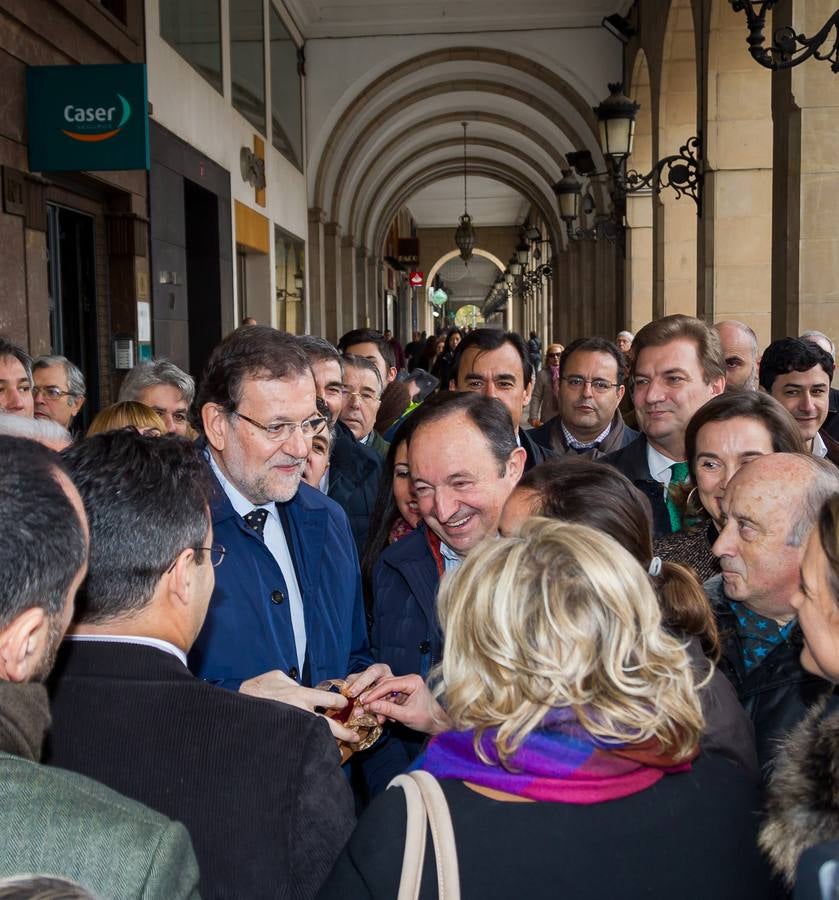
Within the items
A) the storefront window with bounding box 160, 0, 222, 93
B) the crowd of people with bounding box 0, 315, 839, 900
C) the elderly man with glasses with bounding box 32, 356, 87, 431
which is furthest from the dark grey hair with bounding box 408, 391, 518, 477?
the storefront window with bounding box 160, 0, 222, 93

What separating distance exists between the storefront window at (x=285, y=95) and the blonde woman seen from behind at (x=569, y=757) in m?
15.3

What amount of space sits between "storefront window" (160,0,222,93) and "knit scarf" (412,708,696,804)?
32.5ft

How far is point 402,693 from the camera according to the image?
8.25 feet

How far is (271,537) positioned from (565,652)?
1521 millimetres

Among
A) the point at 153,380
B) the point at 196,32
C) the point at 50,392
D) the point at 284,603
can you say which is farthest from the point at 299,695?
the point at 196,32

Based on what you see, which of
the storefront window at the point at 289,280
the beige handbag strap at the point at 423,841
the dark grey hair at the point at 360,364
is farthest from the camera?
the storefront window at the point at 289,280

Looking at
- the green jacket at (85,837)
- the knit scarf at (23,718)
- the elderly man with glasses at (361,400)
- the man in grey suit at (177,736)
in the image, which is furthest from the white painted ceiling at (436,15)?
the green jacket at (85,837)

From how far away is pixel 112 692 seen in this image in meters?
1.79

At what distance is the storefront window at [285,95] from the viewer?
16.0 m

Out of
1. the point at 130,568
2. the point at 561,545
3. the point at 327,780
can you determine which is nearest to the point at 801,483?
the point at 561,545

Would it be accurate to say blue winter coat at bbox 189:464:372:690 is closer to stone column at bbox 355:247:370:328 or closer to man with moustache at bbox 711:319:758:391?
man with moustache at bbox 711:319:758:391

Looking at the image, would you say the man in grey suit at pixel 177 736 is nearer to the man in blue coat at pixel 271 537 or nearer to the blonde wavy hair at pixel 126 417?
the man in blue coat at pixel 271 537

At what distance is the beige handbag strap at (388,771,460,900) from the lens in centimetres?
149

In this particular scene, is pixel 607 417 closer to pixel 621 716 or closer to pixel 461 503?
pixel 461 503
